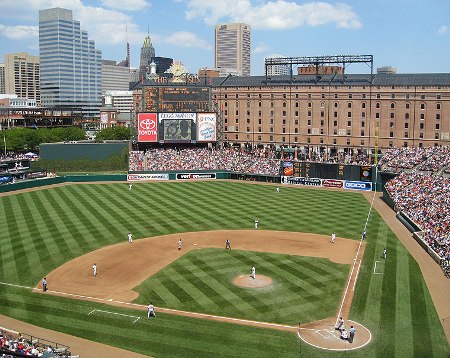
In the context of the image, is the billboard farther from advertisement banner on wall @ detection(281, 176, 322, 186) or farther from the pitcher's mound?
the pitcher's mound

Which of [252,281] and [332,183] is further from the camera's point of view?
[332,183]

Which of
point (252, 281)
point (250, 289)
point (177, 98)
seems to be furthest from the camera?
point (177, 98)

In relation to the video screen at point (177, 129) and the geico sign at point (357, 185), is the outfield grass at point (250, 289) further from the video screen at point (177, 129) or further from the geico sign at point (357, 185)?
the video screen at point (177, 129)

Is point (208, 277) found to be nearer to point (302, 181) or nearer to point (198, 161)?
point (302, 181)

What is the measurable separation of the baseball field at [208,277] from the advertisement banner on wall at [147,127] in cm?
2862

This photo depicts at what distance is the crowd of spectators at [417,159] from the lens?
69.3 meters


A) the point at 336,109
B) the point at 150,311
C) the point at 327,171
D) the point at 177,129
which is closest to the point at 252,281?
the point at 150,311

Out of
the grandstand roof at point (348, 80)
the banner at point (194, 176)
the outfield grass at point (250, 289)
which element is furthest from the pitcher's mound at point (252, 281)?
the grandstand roof at point (348, 80)

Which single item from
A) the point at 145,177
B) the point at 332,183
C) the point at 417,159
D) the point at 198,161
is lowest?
the point at 332,183

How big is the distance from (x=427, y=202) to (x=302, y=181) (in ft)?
97.5

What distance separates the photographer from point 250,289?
33.3 m


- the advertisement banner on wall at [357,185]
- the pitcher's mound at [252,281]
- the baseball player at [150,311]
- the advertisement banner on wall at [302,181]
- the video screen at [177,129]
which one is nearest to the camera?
the baseball player at [150,311]

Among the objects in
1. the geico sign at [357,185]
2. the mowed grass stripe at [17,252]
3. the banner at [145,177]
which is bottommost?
the mowed grass stripe at [17,252]

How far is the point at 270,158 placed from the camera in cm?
9044
